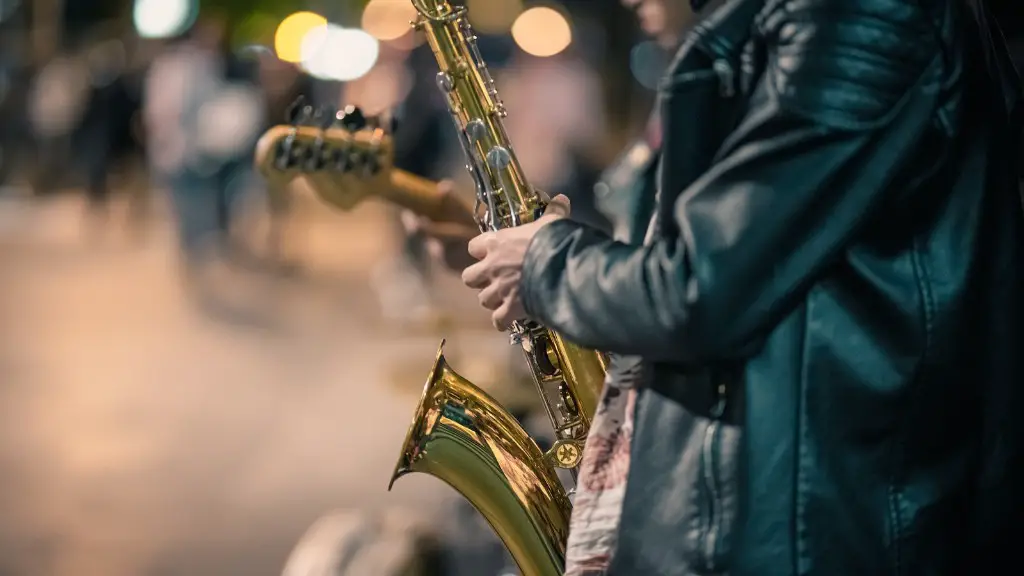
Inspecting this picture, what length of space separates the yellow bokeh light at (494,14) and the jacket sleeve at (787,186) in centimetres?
1674

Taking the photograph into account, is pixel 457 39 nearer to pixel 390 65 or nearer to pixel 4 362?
pixel 4 362

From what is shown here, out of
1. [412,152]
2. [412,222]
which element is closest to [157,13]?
[412,152]

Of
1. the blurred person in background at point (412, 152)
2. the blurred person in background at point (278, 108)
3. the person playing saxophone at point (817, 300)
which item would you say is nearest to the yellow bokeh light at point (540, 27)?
the blurred person in background at point (412, 152)

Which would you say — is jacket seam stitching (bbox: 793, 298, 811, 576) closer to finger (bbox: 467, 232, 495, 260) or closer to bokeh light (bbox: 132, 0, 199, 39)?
finger (bbox: 467, 232, 495, 260)

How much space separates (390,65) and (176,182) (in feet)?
7.58

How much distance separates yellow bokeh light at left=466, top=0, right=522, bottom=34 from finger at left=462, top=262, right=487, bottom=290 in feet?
53.8

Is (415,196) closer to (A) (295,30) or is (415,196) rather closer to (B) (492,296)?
(B) (492,296)

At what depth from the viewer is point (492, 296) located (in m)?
1.80

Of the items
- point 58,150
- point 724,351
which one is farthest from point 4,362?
point 58,150

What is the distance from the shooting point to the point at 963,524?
168 centimetres

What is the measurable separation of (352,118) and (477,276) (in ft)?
3.52

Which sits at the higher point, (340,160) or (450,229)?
(340,160)

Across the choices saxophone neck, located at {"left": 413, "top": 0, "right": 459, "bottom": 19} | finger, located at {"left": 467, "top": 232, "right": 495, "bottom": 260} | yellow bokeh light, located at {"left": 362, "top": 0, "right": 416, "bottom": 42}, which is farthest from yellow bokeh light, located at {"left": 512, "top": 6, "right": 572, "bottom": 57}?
finger, located at {"left": 467, "top": 232, "right": 495, "bottom": 260}

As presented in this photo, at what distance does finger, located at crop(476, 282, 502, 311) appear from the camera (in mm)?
1785
